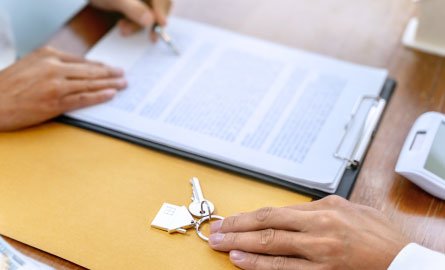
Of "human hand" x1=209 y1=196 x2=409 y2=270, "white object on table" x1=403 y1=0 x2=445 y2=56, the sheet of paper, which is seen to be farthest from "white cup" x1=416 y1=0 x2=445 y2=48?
"human hand" x1=209 y1=196 x2=409 y2=270

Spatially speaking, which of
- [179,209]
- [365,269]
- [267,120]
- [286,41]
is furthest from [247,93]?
[365,269]

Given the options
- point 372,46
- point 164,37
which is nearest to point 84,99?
point 164,37

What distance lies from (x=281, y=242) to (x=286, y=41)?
0.52 m

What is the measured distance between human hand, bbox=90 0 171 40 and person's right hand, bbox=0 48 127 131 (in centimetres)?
14

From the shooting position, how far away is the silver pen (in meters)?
1.10

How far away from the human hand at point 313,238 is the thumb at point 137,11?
53cm

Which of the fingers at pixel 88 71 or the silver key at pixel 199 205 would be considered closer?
the silver key at pixel 199 205

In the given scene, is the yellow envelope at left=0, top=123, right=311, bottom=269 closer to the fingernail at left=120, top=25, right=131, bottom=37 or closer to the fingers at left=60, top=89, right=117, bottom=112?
the fingers at left=60, top=89, right=117, bottom=112

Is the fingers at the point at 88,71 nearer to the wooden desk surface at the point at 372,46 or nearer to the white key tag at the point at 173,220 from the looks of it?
the wooden desk surface at the point at 372,46

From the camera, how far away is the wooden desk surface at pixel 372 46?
2.73 feet

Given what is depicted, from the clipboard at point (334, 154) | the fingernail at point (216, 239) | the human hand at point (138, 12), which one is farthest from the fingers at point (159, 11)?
the fingernail at point (216, 239)

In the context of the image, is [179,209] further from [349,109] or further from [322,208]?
[349,109]

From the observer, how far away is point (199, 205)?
0.82 metres

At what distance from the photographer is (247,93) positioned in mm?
1006
